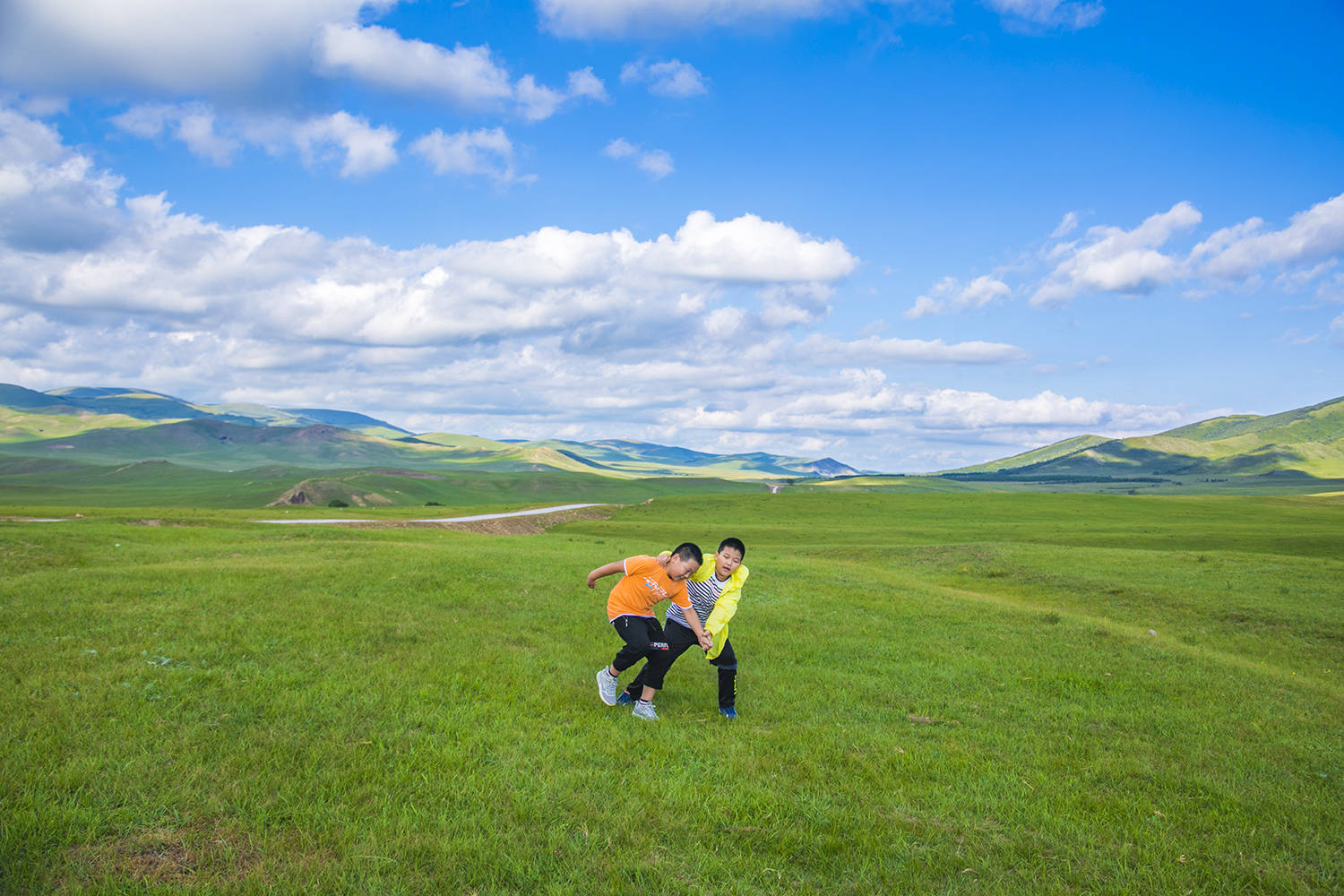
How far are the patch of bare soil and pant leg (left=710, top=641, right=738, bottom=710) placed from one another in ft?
21.1

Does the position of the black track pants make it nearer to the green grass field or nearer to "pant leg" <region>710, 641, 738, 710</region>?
"pant leg" <region>710, 641, 738, 710</region>

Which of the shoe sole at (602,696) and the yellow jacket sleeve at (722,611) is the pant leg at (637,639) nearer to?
the shoe sole at (602,696)

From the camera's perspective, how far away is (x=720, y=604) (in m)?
10.9

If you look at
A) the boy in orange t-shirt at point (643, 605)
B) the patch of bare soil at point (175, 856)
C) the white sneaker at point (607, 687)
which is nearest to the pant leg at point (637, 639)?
the boy in orange t-shirt at point (643, 605)

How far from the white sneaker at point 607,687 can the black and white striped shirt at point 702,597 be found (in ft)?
4.54

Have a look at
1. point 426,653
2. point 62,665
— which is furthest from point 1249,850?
point 62,665

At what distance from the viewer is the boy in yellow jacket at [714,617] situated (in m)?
10.7

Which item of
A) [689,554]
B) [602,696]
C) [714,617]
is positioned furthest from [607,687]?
[689,554]

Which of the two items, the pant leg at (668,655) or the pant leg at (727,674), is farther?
the pant leg at (727,674)

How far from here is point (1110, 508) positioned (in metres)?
96.7

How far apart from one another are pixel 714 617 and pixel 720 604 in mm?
229

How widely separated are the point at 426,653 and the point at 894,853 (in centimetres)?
883

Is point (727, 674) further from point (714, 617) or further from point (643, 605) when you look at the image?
point (643, 605)

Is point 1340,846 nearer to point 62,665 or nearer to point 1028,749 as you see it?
point 1028,749
